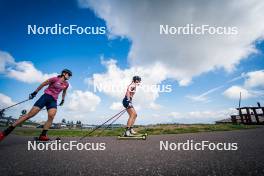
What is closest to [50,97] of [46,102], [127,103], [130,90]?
[46,102]

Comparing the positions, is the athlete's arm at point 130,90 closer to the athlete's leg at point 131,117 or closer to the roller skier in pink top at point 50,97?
the athlete's leg at point 131,117

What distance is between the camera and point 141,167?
3.00m

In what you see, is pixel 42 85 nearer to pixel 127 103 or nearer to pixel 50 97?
pixel 50 97

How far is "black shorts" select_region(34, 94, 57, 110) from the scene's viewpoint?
6277mm

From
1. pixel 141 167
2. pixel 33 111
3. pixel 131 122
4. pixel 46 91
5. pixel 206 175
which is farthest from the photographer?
pixel 131 122

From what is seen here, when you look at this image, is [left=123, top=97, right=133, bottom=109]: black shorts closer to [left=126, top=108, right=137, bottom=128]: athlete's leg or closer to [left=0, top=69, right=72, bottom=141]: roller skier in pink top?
[left=126, top=108, right=137, bottom=128]: athlete's leg

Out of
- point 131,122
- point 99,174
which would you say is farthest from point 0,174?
point 131,122

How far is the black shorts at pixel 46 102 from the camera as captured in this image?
628 centimetres

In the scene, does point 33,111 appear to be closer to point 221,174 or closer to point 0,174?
point 0,174

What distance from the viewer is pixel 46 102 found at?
643cm

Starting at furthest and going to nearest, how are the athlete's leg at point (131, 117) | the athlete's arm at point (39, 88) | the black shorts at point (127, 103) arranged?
the black shorts at point (127, 103)
the athlete's leg at point (131, 117)
the athlete's arm at point (39, 88)

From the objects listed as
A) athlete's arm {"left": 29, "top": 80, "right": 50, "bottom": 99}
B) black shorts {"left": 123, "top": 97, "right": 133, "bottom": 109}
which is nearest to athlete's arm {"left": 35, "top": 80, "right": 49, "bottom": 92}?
athlete's arm {"left": 29, "top": 80, "right": 50, "bottom": 99}

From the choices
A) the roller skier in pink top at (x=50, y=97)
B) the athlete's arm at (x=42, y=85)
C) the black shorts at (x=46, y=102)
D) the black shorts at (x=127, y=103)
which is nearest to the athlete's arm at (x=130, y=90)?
the black shorts at (x=127, y=103)

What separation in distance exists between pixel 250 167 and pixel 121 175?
5.97 ft
